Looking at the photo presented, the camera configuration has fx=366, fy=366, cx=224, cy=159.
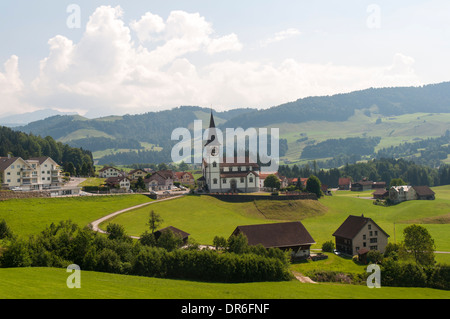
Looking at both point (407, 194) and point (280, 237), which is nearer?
point (280, 237)

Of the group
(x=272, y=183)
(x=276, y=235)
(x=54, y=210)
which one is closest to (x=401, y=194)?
(x=272, y=183)

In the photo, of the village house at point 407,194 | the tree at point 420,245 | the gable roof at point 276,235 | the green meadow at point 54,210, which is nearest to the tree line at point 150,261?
the gable roof at point 276,235

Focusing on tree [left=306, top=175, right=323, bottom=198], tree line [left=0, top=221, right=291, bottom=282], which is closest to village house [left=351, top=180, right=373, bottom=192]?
tree [left=306, top=175, right=323, bottom=198]

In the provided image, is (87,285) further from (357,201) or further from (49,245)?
(357,201)

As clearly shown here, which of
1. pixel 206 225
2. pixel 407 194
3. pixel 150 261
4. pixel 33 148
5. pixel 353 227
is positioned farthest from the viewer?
pixel 33 148

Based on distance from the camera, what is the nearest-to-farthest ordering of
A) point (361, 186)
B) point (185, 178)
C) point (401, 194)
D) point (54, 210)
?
point (54, 210) → point (401, 194) → point (185, 178) → point (361, 186)

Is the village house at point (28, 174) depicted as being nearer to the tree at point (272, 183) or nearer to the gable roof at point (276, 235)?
the tree at point (272, 183)

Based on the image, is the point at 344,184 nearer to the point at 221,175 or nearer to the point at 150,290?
the point at 221,175
